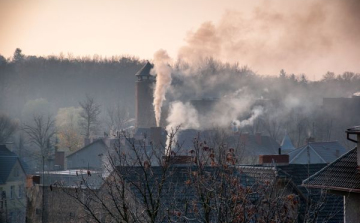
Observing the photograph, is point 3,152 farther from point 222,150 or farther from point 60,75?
point 60,75

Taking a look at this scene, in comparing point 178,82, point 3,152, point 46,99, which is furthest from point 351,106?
point 46,99

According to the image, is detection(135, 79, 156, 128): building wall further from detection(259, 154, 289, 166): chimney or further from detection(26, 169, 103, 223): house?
detection(259, 154, 289, 166): chimney

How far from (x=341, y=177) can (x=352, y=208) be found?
77cm

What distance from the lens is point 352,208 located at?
630 inches

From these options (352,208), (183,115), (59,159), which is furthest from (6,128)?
(352,208)

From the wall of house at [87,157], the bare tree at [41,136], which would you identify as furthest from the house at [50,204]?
the bare tree at [41,136]

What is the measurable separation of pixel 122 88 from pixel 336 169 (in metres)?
112

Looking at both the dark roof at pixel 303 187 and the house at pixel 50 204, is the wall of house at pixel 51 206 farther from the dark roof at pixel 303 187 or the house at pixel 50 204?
the dark roof at pixel 303 187

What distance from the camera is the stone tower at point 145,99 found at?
80.2m

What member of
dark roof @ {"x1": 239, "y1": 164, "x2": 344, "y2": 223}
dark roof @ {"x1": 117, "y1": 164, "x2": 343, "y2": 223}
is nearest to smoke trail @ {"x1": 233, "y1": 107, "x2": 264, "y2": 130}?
dark roof @ {"x1": 239, "y1": 164, "x2": 344, "y2": 223}

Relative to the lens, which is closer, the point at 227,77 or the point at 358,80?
the point at 227,77

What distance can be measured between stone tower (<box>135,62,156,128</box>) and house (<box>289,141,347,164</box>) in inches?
1249

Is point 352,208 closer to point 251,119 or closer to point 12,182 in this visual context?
point 12,182

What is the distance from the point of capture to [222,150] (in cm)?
1406
